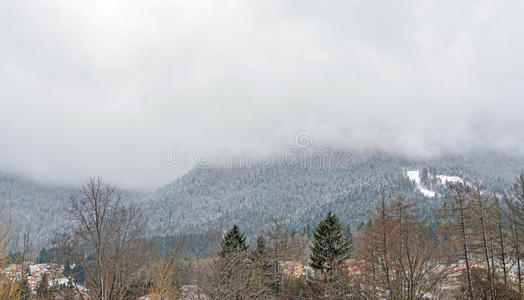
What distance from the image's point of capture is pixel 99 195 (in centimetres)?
1650

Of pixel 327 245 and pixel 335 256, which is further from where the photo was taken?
pixel 327 245

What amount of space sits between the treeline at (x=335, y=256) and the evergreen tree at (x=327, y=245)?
11 cm

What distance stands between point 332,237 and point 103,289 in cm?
2791

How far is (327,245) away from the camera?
38250 mm

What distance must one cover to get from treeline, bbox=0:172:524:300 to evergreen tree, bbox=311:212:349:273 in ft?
0.35

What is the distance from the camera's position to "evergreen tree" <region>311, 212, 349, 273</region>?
3759 centimetres

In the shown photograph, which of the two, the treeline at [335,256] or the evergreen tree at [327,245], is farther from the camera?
the evergreen tree at [327,245]

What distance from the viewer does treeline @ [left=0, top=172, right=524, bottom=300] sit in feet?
51.2

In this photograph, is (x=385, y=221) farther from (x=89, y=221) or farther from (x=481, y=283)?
(x=89, y=221)

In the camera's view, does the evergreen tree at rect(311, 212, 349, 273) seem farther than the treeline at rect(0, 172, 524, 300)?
Yes

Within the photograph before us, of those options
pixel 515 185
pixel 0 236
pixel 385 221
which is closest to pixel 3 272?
pixel 0 236

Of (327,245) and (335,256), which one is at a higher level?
(327,245)

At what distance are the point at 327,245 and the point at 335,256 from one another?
1.43 m

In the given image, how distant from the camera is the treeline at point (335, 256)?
51.2ft
